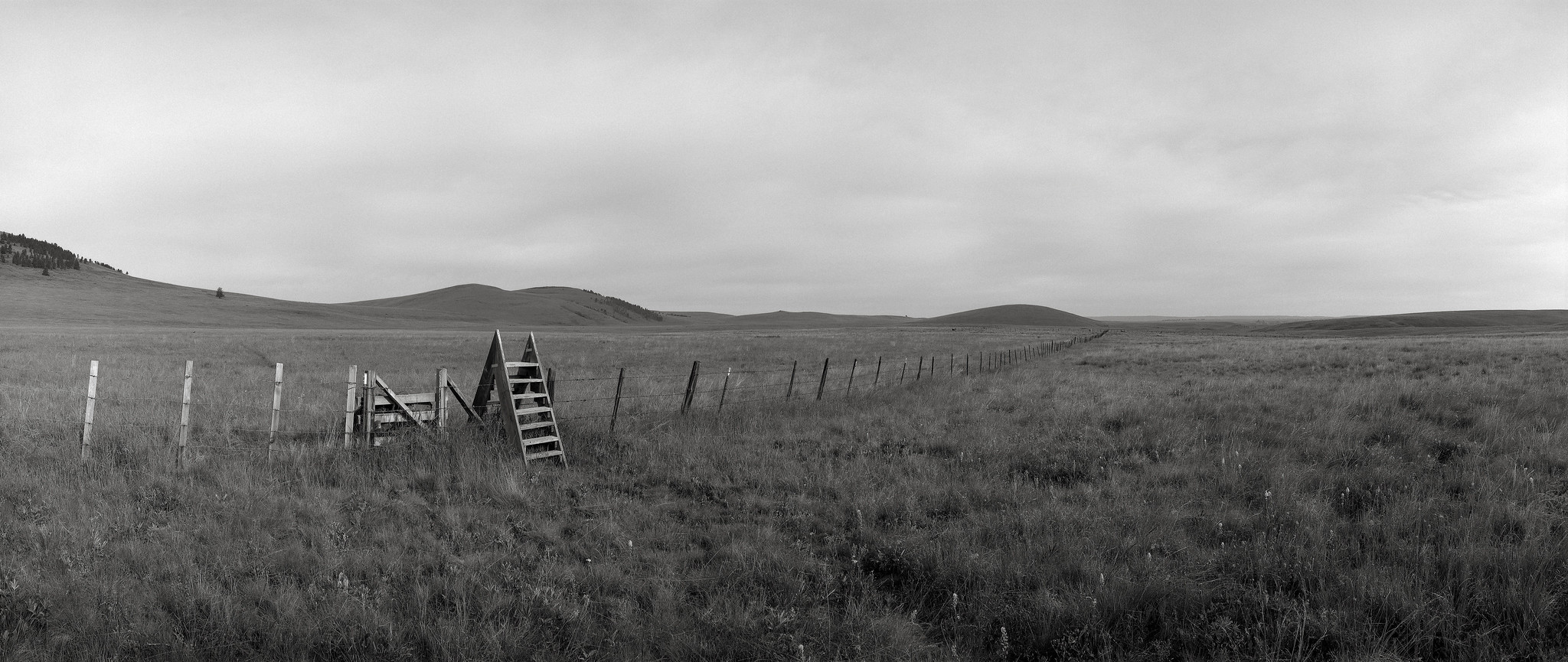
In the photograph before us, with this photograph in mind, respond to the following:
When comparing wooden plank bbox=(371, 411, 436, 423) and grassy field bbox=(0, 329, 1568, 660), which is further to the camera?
wooden plank bbox=(371, 411, 436, 423)

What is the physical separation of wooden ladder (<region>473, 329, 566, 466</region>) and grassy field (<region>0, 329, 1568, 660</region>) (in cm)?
40

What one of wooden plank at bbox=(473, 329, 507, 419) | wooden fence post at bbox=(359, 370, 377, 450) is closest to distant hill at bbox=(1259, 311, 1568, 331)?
wooden plank at bbox=(473, 329, 507, 419)

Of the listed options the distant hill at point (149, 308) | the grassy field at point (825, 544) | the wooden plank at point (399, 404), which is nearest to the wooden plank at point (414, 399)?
the wooden plank at point (399, 404)

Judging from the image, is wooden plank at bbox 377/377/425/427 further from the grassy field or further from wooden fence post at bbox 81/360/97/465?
wooden fence post at bbox 81/360/97/465

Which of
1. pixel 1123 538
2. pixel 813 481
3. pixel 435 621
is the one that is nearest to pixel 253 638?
pixel 435 621

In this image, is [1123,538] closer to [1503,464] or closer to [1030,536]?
[1030,536]

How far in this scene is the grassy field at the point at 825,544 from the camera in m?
4.31

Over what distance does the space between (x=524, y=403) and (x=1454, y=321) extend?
165m

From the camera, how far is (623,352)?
42.0 meters

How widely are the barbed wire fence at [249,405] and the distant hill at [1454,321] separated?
125833mm

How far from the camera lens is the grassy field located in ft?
14.1

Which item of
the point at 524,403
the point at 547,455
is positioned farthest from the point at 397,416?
the point at 547,455

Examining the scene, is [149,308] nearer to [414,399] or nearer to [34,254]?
[34,254]

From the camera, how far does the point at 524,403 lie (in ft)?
33.7
